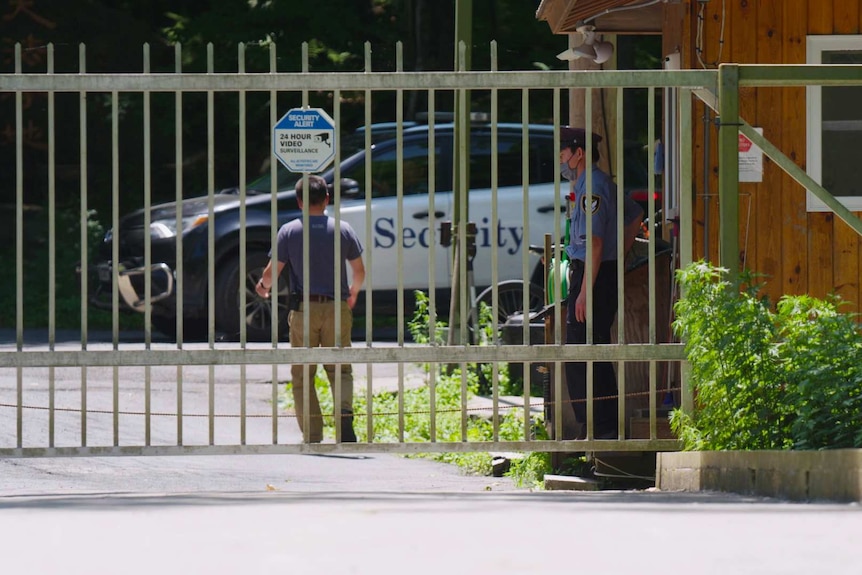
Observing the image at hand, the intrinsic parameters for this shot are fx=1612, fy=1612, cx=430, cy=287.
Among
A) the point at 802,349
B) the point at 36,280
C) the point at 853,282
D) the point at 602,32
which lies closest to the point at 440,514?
the point at 802,349

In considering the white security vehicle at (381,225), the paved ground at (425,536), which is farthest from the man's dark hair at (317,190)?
the white security vehicle at (381,225)

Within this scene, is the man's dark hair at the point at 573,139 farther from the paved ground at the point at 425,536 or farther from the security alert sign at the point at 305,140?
the paved ground at the point at 425,536

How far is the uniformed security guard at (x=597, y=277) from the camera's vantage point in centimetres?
839

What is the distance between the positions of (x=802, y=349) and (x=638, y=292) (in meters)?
1.91

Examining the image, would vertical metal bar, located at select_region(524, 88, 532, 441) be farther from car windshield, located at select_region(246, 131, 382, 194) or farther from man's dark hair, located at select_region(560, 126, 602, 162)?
car windshield, located at select_region(246, 131, 382, 194)

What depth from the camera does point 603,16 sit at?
425 inches

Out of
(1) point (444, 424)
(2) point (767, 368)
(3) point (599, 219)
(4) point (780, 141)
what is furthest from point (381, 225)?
(2) point (767, 368)

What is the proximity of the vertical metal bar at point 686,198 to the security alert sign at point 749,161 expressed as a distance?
49 centimetres

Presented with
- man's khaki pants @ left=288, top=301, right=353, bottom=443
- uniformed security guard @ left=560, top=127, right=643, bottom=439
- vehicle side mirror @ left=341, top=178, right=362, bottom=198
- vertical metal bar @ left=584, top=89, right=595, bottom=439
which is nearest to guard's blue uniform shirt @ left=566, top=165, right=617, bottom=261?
uniformed security guard @ left=560, top=127, right=643, bottom=439

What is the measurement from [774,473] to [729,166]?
1.74m

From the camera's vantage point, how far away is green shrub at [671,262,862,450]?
6613mm

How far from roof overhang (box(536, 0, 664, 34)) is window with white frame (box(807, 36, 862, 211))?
1608mm

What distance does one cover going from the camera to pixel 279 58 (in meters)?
22.8

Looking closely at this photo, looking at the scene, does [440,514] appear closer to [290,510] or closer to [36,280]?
[290,510]
